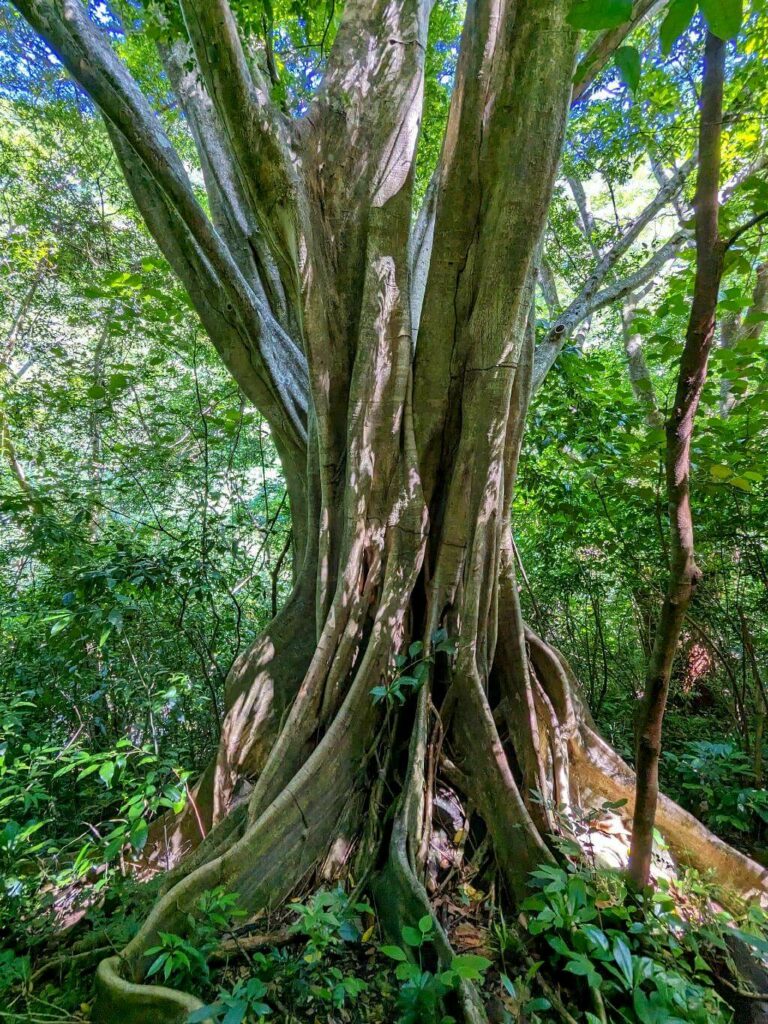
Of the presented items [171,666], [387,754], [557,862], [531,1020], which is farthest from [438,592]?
[171,666]

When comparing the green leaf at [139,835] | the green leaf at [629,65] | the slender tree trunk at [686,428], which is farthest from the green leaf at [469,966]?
the green leaf at [629,65]

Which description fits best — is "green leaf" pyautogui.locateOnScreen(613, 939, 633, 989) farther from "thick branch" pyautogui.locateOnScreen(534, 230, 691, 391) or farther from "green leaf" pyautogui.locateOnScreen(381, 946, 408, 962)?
"thick branch" pyautogui.locateOnScreen(534, 230, 691, 391)

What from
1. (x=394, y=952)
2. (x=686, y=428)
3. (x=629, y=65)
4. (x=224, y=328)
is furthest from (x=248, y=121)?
(x=394, y=952)

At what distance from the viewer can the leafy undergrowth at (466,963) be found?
1.28 meters

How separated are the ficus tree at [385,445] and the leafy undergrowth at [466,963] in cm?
14

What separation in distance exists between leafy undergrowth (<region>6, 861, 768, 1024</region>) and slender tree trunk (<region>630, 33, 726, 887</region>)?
0.81 ft

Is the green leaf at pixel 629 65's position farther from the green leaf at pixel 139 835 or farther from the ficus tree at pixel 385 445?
the green leaf at pixel 139 835

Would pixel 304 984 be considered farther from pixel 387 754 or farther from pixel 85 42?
pixel 85 42

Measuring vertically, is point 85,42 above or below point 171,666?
above

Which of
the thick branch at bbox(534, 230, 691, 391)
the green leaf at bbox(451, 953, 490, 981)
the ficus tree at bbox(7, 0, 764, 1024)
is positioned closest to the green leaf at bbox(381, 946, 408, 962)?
the green leaf at bbox(451, 953, 490, 981)

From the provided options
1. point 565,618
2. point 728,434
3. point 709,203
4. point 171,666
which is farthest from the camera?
point 565,618

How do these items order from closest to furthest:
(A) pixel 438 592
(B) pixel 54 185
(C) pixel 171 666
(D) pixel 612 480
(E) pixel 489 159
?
(E) pixel 489 159 < (A) pixel 438 592 < (D) pixel 612 480 < (C) pixel 171 666 < (B) pixel 54 185

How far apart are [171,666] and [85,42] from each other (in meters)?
3.56

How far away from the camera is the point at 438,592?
2.35m
